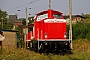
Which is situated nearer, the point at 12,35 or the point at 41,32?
the point at 41,32

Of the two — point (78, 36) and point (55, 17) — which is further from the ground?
point (55, 17)

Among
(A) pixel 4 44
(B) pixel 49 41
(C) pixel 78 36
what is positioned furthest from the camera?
(C) pixel 78 36

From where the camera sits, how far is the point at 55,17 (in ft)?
57.2

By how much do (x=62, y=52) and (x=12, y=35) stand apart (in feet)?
33.5

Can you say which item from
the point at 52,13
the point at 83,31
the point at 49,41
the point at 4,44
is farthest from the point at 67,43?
the point at 83,31

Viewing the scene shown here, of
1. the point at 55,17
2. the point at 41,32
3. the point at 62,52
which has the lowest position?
the point at 62,52

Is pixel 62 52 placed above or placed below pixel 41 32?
below

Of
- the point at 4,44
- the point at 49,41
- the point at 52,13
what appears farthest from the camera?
the point at 4,44

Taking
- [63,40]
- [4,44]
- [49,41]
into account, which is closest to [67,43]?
[63,40]

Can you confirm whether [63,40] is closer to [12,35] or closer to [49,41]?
[49,41]

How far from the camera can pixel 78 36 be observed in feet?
95.5

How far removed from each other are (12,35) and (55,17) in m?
10.4

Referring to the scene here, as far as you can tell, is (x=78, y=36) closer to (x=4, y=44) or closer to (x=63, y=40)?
(x=4, y=44)

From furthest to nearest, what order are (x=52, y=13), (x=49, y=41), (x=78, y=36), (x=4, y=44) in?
(x=78, y=36), (x=4, y=44), (x=52, y=13), (x=49, y=41)
